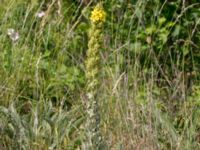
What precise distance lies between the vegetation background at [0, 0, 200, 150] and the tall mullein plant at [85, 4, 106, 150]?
1.07 ft

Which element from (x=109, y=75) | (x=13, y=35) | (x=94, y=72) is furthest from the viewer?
(x=13, y=35)

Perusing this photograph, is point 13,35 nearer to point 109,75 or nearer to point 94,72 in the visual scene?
point 109,75

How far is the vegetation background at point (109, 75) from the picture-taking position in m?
3.30

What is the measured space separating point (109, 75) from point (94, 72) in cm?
121

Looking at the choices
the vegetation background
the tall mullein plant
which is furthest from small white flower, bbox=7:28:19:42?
the tall mullein plant

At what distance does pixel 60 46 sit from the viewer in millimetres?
4301

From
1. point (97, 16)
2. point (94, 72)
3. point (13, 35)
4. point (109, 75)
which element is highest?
point (97, 16)

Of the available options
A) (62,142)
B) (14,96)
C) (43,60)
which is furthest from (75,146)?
(43,60)

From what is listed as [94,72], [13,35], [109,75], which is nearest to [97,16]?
[94,72]

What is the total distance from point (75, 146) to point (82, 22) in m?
1.59

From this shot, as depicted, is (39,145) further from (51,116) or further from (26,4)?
(26,4)

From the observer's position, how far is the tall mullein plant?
2.52 m

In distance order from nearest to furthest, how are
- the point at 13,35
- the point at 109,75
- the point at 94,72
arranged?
the point at 94,72 → the point at 109,75 → the point at 13,35

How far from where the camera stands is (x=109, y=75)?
374 cm
